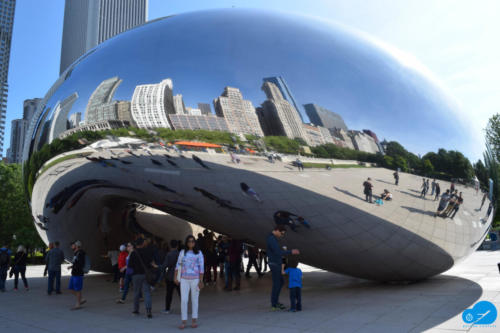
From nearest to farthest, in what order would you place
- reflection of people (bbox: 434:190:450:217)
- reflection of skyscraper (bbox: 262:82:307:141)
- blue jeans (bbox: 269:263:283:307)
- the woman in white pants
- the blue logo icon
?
the blue logo icon < reflection of skyscraper (bbox: 262:82:307:141) < the woman in white pants < reflection of people (bbox: 434:190:450:217) < blue jeans (bbox: 269:263:283:307)

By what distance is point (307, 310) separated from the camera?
17.7ft

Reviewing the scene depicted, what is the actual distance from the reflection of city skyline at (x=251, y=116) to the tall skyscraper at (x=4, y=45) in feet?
464

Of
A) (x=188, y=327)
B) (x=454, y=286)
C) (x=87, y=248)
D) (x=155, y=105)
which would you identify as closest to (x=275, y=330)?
(x=188, y=327)

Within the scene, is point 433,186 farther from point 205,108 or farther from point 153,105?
point 153,105

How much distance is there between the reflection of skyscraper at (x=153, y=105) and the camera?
193 inches

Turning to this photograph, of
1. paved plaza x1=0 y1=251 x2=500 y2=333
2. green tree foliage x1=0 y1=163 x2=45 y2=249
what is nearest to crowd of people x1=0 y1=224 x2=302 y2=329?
paved plaza x1=0 y1=251 x2=500 y2=333

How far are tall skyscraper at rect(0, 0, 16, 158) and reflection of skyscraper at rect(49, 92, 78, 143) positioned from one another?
457ft

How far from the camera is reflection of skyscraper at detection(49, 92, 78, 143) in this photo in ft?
19.1

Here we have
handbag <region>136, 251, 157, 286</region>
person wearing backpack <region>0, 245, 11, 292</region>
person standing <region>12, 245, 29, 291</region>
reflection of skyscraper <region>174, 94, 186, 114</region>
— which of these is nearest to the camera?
reflection of skyscraper <region>174, 94, 186, 114</region>

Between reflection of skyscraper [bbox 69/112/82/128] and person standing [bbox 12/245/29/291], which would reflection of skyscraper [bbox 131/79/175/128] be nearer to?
reflection of skyscraper [bbox 69/112/82/128]

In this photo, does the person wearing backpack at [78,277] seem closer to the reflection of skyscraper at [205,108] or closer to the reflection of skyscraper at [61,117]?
the reflection of skyscraper at [61,117]

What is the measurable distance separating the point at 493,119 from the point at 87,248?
90.2 feet

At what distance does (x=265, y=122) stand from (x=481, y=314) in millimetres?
3597

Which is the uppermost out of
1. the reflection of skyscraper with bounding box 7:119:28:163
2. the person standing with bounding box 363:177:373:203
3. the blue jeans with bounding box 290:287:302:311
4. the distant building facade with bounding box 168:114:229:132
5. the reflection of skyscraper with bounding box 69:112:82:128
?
the reflection of skyscraper with bounding box 7:119:28:163
